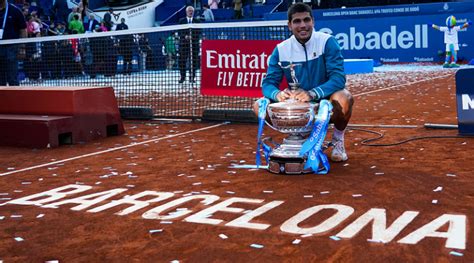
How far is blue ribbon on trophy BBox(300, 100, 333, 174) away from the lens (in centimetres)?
501

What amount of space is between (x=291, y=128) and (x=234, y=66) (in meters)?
3.41

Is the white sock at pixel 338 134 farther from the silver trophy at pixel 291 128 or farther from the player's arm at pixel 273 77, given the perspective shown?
the player's arm at pixel 273 77

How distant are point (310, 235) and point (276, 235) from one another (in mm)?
183

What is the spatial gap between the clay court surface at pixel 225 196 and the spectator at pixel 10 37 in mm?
3394

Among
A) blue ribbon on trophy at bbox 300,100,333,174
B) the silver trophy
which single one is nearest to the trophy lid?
the silver trophy

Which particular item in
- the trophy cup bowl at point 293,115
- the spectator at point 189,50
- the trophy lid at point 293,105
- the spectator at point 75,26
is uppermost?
the spectator at point 75,26

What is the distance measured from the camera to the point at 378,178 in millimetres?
4828

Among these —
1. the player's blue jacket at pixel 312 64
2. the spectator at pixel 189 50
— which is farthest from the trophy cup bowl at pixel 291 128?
the spectator at pixel 189 50

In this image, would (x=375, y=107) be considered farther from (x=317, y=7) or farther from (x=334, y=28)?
(x=317, y=7)

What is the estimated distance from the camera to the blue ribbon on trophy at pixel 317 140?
5.01 m

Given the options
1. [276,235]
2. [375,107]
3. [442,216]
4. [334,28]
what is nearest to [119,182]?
[276,235]

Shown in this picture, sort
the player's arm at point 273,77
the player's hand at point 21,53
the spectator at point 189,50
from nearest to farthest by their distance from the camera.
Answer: the player's arm at point 273,77 < the spectator at point 189,50 < the player's hand at point 21,53

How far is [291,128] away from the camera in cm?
505

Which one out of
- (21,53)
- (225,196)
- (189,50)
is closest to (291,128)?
(225,196)
